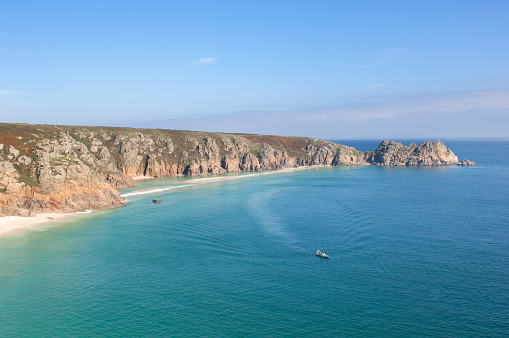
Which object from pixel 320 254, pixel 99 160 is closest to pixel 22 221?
pixel 99 160

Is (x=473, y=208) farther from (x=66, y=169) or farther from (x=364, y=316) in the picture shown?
(x=66, y=169)

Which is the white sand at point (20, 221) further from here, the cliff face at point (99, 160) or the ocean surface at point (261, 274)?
the ocean surface at point (261, 274)

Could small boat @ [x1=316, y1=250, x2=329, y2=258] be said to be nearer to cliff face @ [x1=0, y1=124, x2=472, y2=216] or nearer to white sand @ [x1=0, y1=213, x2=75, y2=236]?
white sand @ [x1=0, y1=213, x2=75, y2=236]

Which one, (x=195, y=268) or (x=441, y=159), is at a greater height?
(x=441, y=159)

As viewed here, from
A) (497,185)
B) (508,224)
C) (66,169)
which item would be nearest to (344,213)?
(508,224)

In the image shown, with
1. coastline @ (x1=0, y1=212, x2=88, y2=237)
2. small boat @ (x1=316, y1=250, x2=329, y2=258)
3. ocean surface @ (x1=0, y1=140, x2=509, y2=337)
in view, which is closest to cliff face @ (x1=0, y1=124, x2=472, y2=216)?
coastline @ (x1=0, y1=212, x2=88, y2=237)
